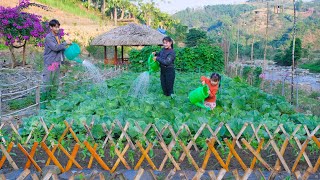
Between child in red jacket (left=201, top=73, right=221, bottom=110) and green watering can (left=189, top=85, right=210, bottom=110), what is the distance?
0.07 metres

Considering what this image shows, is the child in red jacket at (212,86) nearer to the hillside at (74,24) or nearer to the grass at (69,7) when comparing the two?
the hillside at (74,24)

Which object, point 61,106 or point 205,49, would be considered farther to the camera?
point 205,49

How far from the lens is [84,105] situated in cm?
539

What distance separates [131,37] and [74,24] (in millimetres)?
11304

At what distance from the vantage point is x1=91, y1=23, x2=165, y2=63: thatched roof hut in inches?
622

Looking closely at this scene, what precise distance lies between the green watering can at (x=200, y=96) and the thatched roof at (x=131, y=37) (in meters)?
10.5

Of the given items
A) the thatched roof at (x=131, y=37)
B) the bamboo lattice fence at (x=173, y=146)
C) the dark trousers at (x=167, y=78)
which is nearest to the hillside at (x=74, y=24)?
the thatched roof at (x=131, y=37)

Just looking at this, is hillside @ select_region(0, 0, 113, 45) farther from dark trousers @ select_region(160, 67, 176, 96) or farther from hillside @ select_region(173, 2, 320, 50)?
dark trousers @ select_region(160, 67, 176, 96)

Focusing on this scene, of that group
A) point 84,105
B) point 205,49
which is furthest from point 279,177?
point 205,49

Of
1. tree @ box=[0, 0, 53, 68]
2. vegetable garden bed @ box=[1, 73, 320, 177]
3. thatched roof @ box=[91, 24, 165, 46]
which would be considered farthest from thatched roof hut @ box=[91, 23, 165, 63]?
vegetable garden bed @ box=[1, 73, 320, 177]

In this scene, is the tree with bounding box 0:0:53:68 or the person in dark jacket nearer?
the person in dark jacket

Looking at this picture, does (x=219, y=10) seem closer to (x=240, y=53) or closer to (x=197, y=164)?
→ (x=240, y=53)

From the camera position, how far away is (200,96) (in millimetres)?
5410

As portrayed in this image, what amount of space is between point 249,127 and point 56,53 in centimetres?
354
